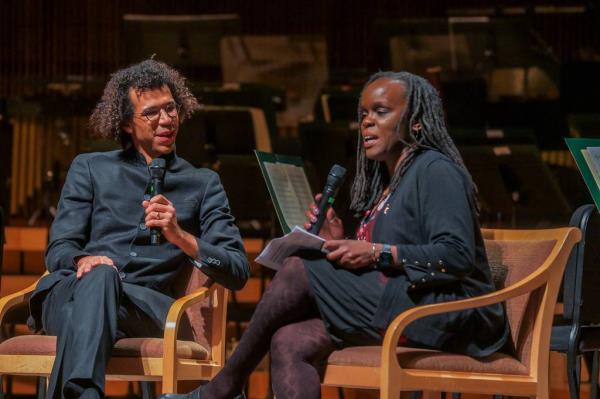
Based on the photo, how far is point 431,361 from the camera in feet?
9.50

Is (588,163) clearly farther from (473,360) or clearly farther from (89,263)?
(89,263)

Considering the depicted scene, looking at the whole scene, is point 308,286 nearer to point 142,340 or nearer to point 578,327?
point 142,340

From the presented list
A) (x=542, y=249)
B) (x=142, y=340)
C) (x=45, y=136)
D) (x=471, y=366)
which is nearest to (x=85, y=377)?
(x=142, y=340)

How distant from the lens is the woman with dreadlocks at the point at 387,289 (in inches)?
114

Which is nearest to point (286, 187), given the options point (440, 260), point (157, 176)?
point (157, 176)

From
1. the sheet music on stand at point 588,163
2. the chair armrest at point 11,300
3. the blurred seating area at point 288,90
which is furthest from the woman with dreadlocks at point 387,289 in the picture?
the blurred seating area at point 288,90

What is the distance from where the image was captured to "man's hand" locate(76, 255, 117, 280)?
3229 millimetres

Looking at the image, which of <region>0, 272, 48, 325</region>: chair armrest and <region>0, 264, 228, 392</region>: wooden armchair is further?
<region>0, 272, 48, 325</region>: chair armrest

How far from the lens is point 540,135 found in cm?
632

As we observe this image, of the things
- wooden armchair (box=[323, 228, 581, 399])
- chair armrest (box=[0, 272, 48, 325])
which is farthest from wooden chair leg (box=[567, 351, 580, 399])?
chair armrest (box=[0, 272, 48, 325])

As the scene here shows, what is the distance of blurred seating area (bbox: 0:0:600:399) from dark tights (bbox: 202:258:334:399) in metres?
1.71

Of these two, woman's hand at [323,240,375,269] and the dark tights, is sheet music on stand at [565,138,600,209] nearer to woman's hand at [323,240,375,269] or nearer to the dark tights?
woman's hand at [323,240,375,269]

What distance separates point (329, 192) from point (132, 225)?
0.73 meters

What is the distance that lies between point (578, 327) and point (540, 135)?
112 inches
